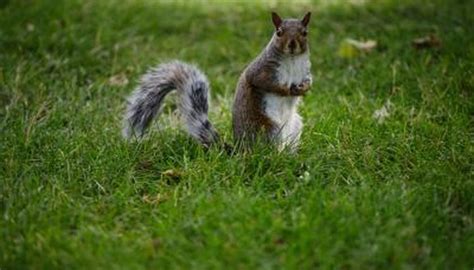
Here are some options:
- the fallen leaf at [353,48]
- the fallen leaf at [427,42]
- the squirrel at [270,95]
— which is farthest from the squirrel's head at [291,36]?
the fallen leaf at [427,42]

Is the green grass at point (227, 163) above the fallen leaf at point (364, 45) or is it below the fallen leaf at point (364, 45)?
below

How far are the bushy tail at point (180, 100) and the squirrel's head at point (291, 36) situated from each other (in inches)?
19.9

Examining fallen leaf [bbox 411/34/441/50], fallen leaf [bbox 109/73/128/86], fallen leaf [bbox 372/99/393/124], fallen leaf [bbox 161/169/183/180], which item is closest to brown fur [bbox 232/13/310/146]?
fallen leaf [bbox 161/169/183/180]

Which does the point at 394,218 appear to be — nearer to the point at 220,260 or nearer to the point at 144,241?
the point at 220,260

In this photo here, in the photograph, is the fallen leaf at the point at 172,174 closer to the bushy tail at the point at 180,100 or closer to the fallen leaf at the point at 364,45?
the bushy tail at the point at 180,100

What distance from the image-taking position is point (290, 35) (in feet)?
10.0

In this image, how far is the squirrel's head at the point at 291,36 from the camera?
3.05 metres

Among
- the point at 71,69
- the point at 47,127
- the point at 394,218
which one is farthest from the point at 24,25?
the point at 394,218

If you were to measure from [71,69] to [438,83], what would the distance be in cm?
218

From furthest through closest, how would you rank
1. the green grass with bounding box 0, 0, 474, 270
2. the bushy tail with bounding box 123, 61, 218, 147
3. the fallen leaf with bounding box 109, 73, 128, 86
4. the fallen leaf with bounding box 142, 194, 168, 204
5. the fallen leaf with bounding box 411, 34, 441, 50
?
the fallen leaf with bounding box 411, 34, 441, 50
the fallen leaf with bounding box 109, 73, 128, 86
the bushy tail with bounding box 123, 61, 218, 147
the fallen leaf with bounding box 142, 194, 168, 204
the green grass with bounding box 0, 0, 474, 270

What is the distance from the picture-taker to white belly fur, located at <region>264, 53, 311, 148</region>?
3.13m

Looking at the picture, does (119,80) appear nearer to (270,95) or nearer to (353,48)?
(353,48)

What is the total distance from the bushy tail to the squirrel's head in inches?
19.9

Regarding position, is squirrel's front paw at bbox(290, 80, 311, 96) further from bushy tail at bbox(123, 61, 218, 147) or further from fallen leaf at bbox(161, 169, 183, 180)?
fallen leaf at bbox(161, 169, 183, 180)
